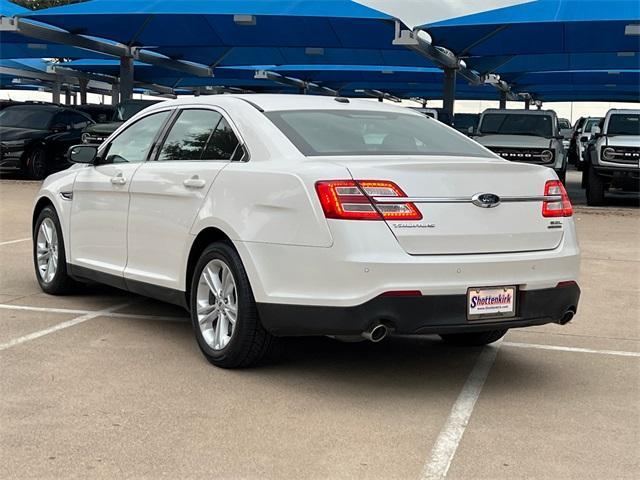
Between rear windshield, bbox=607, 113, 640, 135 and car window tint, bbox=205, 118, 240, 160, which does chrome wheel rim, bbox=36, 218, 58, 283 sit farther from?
rear windshield, bbox=607, 113, 640, 135

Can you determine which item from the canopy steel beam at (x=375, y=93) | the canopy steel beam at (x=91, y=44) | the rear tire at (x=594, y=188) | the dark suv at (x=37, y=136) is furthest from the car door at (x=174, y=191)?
the canopy steel beam at (x=375, y=93)

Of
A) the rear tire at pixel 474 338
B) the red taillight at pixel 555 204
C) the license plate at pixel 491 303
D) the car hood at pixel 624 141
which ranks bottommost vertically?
the rear tire at pixel 474 338

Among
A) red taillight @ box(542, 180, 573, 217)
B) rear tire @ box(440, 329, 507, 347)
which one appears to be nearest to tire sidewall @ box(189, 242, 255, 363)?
rear tire @ box(440, 329, 507, 347)

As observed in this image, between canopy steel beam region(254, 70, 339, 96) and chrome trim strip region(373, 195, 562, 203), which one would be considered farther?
canopy steel beam region(254, 70, 339, 96)

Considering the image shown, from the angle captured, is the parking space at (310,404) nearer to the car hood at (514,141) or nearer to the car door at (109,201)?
the car door at (109,201)

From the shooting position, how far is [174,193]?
18.1 ft

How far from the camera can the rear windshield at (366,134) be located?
16.8ft

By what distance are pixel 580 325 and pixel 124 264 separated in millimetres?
3346

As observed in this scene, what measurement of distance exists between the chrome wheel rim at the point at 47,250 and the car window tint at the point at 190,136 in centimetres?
171

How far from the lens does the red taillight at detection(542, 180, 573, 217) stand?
4.95m

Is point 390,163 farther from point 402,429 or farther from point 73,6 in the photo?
point 73,6

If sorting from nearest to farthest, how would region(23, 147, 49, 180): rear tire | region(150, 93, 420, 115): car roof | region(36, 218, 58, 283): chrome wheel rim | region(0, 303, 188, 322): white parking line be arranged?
region(150, 93, 420, 115): car roof
region(0, 303, 188, 322): white parking line
region(36, 218, 58, 283): chrome wheel rim
region(23, 147, 49, 180): rear tire

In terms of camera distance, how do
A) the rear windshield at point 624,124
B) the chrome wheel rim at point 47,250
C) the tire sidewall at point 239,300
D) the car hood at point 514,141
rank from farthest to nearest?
the rear windshield at point 624,124
the car hood at point 514,141
the chrome wheel rim at point 47,250
the tire sidewall at point 239,300

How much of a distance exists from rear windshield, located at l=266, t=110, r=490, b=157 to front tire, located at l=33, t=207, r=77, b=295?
8.51 ft
